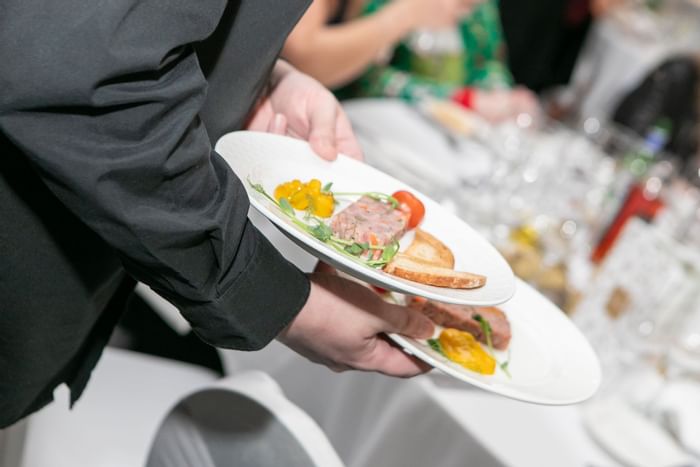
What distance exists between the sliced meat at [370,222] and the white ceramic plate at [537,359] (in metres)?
0.12

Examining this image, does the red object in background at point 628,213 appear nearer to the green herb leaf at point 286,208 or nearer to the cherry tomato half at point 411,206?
the cherry tomato half at point 411,206

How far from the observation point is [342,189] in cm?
86

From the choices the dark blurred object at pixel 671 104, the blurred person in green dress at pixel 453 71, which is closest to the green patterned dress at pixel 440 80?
the blurred person in green dress at pixel 453 71

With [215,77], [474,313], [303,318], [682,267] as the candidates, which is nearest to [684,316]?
[682,267]

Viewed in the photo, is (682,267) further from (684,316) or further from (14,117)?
(14,117)

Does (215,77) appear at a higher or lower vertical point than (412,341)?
higher

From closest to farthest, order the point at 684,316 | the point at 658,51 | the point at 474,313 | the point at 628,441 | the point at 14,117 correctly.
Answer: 1. the point at 14,117
2. the point at 474,313
3. the point at 628,441
4. the point at 684,316
5. the point at 658,51

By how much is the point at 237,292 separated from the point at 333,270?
212mm

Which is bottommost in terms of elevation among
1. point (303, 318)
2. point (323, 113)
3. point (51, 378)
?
point (51, 378)

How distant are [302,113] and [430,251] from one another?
288 millimetres

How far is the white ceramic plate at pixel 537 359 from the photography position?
2.53ft

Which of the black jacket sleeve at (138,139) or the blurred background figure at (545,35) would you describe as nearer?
the black jacket sleeve at (138,139)

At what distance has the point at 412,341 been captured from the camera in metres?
0.80

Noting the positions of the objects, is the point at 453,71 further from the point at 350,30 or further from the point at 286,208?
the point at 286,208
